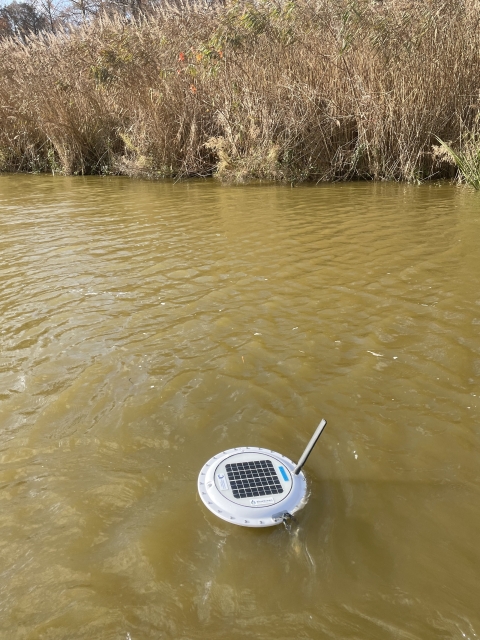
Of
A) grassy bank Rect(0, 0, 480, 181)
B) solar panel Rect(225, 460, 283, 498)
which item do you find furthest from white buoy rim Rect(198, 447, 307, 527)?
grassy bank Rect(0, 0, 480, 181)

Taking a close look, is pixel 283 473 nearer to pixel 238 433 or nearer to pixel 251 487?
pixel 251 487

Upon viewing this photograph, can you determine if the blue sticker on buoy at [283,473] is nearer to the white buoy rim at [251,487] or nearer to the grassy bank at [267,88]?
the white buoy rim at [251,487]

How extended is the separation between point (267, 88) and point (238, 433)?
295 inches

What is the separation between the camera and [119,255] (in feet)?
16.4

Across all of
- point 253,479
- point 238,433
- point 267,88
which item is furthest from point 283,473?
point 267,88

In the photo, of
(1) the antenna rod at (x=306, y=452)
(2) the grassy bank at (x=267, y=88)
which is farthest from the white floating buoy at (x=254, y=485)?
(2) the grassy bank at (x=267, y=88)

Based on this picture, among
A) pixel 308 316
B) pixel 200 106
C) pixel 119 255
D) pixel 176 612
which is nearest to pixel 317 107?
pixel 200 106

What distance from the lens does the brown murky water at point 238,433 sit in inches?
64.1

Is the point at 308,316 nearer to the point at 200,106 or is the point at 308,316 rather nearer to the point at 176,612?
the point at 176,612

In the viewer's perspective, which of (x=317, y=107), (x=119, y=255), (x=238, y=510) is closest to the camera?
(x=238, y=510)

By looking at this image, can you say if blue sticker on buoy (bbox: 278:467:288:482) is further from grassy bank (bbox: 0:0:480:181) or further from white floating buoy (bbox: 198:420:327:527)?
grassy bank (bbox: 0:0:480:181)

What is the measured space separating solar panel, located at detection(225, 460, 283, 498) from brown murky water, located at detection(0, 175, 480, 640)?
0.15 metres

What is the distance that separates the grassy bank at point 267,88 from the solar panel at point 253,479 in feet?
22.9

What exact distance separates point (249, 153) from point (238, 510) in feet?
25.3
